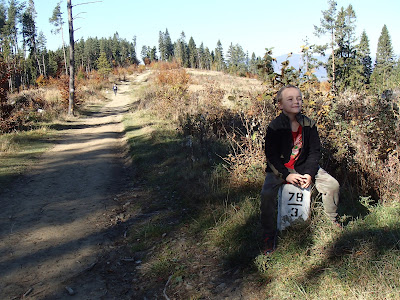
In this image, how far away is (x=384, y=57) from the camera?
59469 mm

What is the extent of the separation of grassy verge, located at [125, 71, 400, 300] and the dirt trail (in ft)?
2.38

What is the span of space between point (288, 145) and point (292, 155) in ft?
0.39

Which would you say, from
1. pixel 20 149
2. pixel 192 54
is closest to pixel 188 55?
pixel 192 54

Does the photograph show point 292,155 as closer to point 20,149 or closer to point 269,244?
point 269,244

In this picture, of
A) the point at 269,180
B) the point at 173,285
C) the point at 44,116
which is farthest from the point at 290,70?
the point at 44,116

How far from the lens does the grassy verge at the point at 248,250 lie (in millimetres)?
2623

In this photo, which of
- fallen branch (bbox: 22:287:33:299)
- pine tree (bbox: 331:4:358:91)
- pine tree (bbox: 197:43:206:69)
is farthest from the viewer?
pine tree (bbox: 197:43:206:69)

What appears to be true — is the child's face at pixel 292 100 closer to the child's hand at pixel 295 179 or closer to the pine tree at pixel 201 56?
the child's hand at pixel 295 179

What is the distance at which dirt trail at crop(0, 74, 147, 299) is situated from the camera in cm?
367

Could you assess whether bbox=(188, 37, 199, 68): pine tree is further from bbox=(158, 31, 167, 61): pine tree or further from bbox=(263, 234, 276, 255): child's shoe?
bbox=(263, 234, 276, 255): child's shoe

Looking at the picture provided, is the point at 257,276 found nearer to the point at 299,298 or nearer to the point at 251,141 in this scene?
the point at 299,298

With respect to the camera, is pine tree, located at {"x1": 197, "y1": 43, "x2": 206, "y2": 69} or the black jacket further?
pine tree, located at {"x1": 197, "y1": 43, "x2": 206, "y2": 69}

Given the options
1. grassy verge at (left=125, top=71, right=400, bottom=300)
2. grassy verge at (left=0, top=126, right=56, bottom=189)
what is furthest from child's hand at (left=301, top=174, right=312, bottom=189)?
grassy verge at (left=0, top=126, right=56, bottom=189)

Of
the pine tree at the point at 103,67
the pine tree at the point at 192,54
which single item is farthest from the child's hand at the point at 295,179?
the pine tree at the point at 192,54
